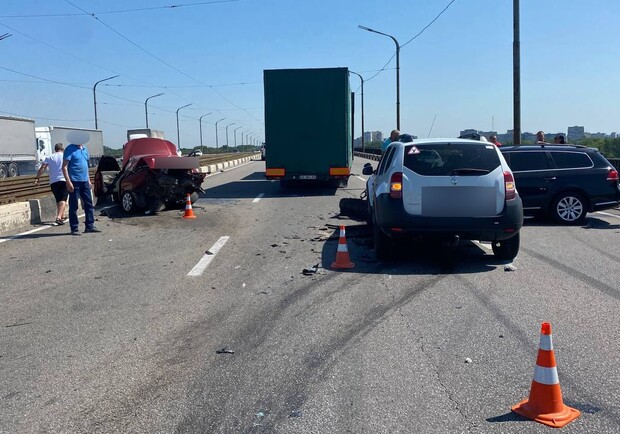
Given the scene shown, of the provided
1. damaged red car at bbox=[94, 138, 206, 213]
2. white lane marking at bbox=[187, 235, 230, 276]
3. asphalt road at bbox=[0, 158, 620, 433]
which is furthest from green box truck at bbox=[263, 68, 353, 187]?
asphalt road at bbox=[0, 158, 620, 433]

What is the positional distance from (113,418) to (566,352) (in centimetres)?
353

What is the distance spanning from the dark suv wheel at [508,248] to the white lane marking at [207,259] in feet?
14.0

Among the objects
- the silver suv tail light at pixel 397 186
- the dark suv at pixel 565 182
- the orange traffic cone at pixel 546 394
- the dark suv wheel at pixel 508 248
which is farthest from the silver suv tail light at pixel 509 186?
the orange traffic cone at pixel 546 394

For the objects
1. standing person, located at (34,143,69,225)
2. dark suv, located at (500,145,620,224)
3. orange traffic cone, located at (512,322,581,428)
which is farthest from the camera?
standing person, located at (34,143,69,225)

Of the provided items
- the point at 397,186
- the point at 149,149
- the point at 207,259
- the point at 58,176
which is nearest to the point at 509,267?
the point at 397,186

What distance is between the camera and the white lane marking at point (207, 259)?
8624 mm

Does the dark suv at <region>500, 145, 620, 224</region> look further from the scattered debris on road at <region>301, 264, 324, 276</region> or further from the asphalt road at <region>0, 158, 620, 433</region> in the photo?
the scattered debris on road at <region>301, 264, 324, 276</region>

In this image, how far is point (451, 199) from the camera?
821 centimetres

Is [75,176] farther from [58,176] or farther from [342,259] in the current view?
[342,259]

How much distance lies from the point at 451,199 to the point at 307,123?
1266 cm

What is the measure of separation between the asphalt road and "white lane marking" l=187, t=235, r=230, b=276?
7cm

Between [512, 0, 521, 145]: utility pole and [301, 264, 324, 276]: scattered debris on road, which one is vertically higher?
[512, 0, 521, 145]: utility pole

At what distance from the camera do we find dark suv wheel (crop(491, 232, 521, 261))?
8.77 metres

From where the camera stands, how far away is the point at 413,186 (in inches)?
324
